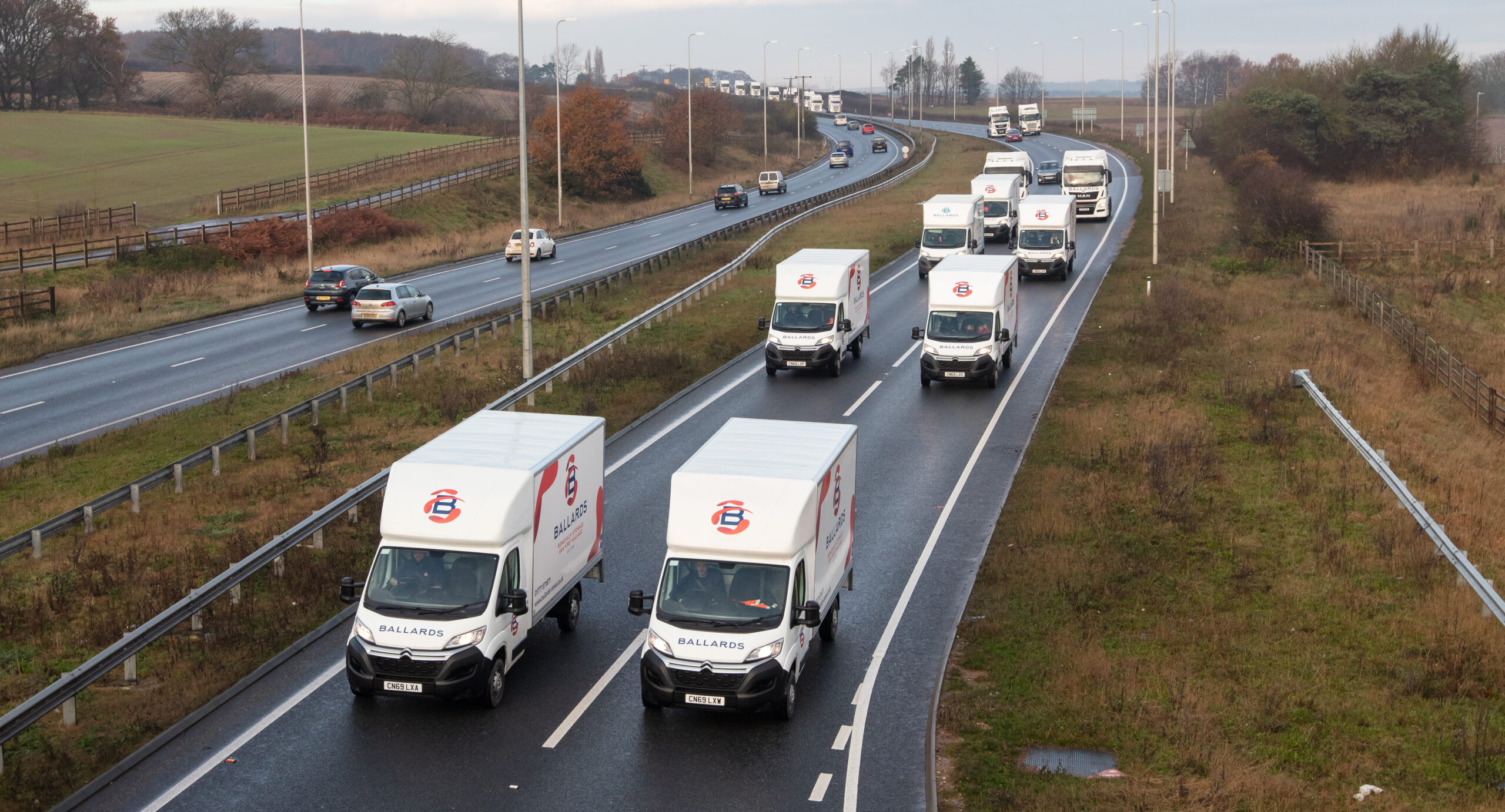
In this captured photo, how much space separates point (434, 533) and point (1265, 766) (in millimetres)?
9274

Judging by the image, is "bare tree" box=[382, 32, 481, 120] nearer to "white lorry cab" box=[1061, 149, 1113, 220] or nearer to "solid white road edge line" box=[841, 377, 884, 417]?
"white lorry cab" box=[1061, 149, 1113, 220]

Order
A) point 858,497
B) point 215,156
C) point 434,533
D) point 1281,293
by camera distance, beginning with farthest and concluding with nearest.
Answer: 1. point 215,156
2. point 1281,293
3. point 858,497
4. point 434,533

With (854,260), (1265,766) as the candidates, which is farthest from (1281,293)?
(1265,766)

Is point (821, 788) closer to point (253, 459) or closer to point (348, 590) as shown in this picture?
point (348, 590)

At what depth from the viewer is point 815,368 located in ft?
108

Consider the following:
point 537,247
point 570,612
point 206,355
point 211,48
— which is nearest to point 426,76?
point 211,48

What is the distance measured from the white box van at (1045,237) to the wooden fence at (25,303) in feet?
111

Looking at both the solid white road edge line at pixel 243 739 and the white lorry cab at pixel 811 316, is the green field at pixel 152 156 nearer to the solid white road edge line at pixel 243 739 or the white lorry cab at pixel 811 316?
the white lorry cab at pixel 811 316

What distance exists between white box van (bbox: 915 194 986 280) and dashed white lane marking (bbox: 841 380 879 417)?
55.7ft

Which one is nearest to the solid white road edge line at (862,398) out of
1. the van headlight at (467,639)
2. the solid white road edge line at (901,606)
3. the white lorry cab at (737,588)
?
the solid white road edge line at (901,606)

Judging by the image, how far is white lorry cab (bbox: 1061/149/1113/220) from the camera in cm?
6506

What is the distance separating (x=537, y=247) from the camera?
58.4 m

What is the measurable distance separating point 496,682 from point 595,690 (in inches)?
49.4

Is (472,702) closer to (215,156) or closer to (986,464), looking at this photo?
(986,464)
